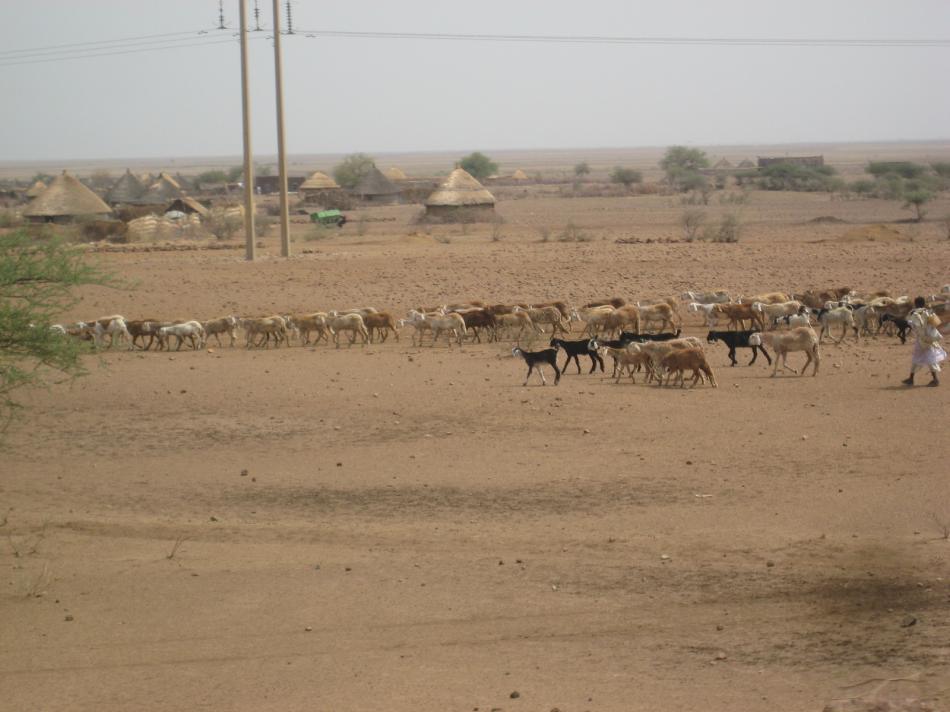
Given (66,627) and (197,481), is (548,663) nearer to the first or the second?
(66,627)

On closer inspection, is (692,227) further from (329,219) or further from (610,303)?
(610,303)

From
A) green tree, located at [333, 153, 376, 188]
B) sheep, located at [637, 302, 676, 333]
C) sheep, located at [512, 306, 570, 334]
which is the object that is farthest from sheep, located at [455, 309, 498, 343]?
green tree, located at [333, 153, 376, 188]

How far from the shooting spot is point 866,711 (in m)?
7.43

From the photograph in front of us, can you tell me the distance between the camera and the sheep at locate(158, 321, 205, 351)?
24156 millimetres

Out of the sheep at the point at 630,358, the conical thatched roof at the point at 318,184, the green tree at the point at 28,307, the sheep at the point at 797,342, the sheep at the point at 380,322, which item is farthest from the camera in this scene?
the conical thatched roof at the point at 318,184

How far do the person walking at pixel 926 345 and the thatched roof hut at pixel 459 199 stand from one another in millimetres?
36041

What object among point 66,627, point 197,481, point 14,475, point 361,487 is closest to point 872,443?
point 361,487

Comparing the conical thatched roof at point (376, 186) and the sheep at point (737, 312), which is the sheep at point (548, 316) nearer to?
the sheep at point (737, 312)

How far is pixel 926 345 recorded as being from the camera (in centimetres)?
1786

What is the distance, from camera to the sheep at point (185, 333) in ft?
79.3

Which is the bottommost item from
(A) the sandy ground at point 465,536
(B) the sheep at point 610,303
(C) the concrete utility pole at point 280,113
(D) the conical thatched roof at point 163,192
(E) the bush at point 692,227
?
(A) the sandy ground at point 465,536

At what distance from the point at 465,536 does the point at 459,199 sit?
42.3 meters

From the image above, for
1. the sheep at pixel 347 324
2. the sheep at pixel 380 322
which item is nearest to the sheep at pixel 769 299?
the sheep at pixel 380 322

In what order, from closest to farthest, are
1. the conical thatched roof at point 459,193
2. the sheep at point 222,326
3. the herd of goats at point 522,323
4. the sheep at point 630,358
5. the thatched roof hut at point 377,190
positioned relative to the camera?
the sheep at point 630,358 < the herd of goats at point 522,323 < the sheep at point 222,326 < the conical thatched roof at point 459,193 < the thatched roof hut at point 377,190
